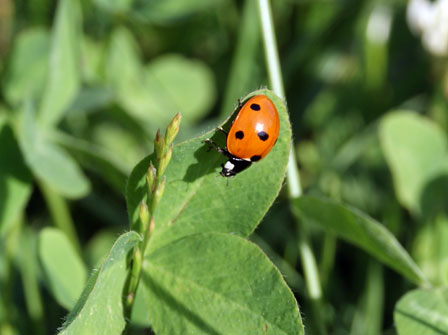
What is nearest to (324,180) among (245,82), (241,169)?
(245,82)

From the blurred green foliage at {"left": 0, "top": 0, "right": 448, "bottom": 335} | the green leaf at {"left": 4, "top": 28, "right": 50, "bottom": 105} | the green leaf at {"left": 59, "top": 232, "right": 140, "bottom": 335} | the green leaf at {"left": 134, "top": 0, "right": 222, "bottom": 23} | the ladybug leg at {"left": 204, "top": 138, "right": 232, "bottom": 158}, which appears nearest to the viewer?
the green leaf at {"left": 59, "top": 232, "right": 140, "bottom": 335}

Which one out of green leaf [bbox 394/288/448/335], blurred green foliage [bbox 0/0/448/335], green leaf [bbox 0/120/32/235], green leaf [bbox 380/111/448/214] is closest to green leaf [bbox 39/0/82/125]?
blurred green foliage [bbox 0/0/448/335]

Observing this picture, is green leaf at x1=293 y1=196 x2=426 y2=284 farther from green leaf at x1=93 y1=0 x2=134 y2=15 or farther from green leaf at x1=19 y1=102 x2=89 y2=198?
green leaf at x1=93 y1=0 x2=134 y2=15

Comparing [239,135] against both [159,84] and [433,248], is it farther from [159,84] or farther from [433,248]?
[159,84]

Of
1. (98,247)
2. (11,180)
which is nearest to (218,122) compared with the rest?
(98,247)

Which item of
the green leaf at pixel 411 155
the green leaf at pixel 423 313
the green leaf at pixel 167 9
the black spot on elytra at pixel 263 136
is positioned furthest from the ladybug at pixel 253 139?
the green leaf at pixel 167 9

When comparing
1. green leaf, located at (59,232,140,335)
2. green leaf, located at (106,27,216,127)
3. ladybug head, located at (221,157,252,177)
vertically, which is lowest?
green leaf, located at (106,27,216,127)

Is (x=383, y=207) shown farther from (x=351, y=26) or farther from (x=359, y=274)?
(x=351, y=26)

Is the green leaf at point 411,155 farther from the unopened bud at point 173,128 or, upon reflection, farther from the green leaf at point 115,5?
the green leaf at point 115,5
